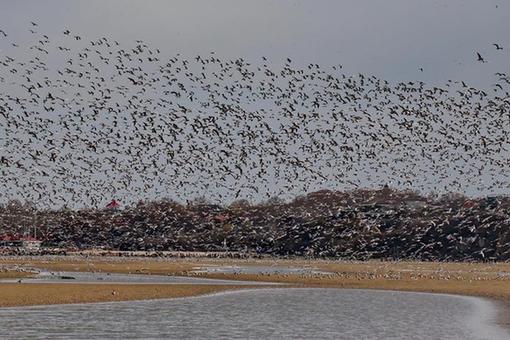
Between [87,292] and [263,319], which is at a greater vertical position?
[87,292]

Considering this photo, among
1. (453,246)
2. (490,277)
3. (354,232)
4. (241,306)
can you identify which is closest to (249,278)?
(490,277)

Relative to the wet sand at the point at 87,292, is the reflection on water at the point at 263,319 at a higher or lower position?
lower

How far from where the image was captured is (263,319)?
54.0m

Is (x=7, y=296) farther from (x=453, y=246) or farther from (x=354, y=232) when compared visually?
(x=354, y=232)

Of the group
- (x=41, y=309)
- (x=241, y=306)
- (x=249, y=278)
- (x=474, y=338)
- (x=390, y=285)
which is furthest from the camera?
(x=249, y=278)

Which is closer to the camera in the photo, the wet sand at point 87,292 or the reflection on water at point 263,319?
the reflection on water at point 263,319

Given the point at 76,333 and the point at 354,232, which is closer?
the point at 76,333

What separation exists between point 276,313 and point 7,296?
18.2 meters

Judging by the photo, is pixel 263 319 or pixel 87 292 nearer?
pixel 263 319

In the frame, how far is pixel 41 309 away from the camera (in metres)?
56.8

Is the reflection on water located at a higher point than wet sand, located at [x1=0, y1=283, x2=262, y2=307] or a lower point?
lower

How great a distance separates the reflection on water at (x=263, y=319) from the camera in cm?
4653

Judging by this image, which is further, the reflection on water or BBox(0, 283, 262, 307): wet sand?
BBox(0, 283, 262, 307): wet sand

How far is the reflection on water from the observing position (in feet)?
153
